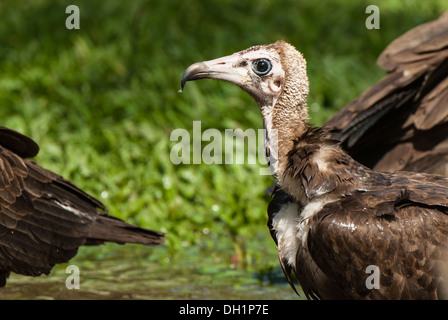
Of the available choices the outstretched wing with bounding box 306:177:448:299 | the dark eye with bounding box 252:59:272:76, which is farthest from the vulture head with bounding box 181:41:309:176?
the outstretched wing with bounding box 306:177:448:299

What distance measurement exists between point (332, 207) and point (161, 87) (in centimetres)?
483

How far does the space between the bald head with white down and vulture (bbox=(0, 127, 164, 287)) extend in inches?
53.8

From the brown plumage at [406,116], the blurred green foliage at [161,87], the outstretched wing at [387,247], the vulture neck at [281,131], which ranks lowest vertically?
the outstretched wing at [387,247]

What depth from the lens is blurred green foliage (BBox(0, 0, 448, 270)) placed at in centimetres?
671

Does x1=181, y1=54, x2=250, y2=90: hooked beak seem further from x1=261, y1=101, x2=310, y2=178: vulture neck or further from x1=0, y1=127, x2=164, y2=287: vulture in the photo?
x1=0, y1=127, x2=164, y2=287: vulture

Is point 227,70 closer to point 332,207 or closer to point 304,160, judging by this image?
point 304,160

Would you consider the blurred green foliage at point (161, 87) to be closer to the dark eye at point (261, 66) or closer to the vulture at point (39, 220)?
the vulture at point (39, 220)

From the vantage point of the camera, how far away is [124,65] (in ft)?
28.8

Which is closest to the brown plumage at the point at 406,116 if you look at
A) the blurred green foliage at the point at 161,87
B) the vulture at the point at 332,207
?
the vulture at the point at 332,207

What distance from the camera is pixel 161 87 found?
8453mm

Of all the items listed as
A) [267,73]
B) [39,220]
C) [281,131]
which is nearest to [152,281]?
[39,220]

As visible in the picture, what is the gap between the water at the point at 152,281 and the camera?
5348 mm

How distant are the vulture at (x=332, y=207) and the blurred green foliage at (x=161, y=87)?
1953 millimetres

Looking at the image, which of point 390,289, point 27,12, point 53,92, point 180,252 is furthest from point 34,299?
point 27,12
